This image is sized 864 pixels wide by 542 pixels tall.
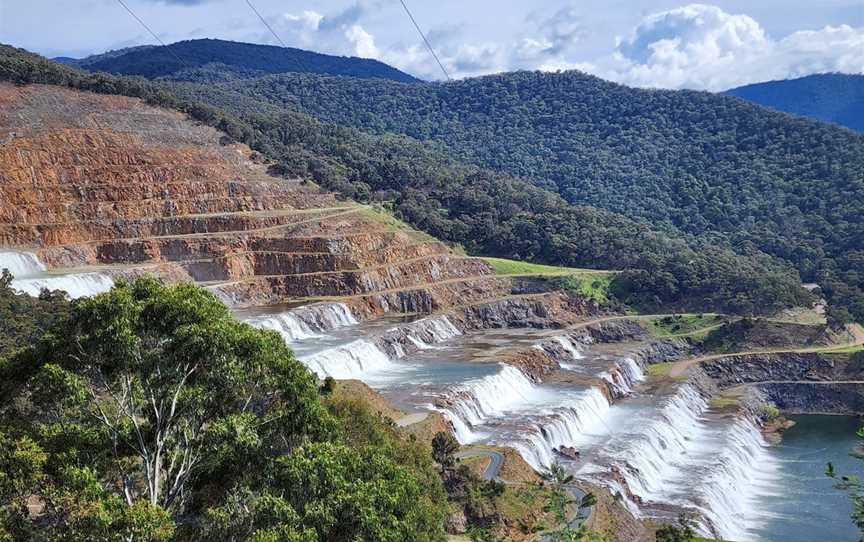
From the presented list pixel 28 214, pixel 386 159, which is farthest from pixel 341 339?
pixel 386 159

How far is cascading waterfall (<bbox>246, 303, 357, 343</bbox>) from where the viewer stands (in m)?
55.1

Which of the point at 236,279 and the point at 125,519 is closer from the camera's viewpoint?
the point at 125,519

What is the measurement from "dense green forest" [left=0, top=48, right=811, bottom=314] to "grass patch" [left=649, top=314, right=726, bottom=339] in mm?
3475

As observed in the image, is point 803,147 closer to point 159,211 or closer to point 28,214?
point 159,211

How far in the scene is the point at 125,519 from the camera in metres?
12.5

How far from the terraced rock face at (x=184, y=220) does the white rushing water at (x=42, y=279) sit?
1.21 meters

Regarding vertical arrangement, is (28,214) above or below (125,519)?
below

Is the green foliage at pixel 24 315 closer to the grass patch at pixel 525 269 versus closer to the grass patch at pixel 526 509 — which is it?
the grass patch at pixel 526 509

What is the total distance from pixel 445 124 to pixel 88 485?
165290 millimetres

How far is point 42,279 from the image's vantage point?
52.2 meters

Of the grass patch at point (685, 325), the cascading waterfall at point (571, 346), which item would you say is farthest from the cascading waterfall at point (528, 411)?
the grass patch at point (685, 325)

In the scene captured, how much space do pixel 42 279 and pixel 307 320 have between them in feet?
60.4

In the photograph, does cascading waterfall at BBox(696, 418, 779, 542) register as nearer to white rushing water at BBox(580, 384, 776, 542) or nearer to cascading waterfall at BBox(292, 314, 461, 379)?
white rushing water at BBox(580, 384, 776, 542)

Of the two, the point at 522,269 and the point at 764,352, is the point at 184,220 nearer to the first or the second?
the point at 522,269
